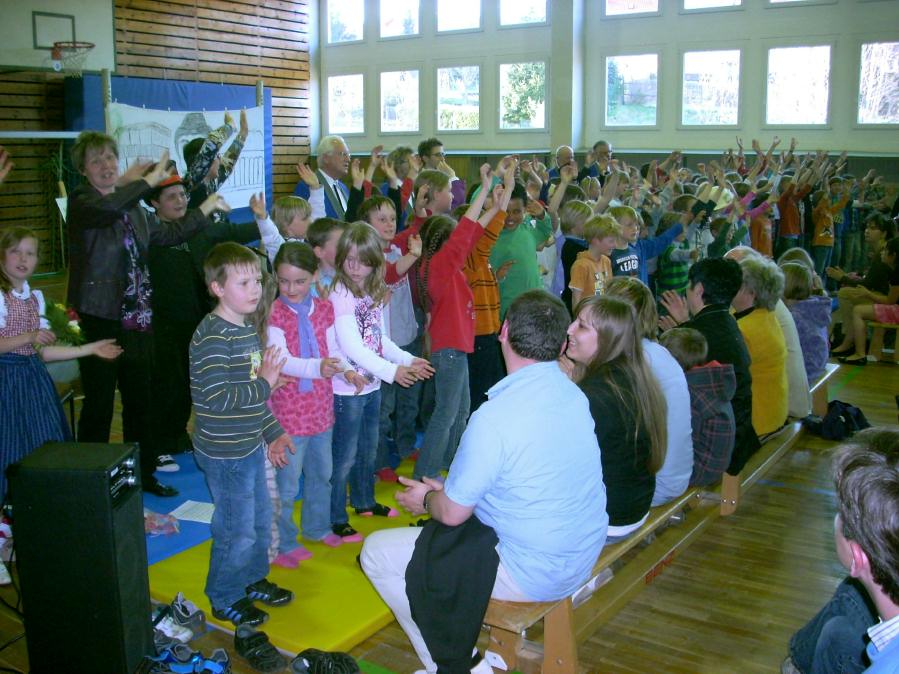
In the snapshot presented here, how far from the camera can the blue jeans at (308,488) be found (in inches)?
141

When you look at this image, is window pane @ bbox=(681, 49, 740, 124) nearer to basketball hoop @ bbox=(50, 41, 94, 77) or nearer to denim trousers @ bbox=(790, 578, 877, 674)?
basketball hoop @ bbox=(50, 41, 94, 77)

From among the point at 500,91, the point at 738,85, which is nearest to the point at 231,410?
the point at 738,85

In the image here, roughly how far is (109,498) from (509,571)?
48.7 inches

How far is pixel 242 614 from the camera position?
3.16 metres

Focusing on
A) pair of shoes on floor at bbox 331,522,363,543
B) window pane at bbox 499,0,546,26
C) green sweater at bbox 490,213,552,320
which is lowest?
pair of shoes on floor at bbox 331,522,363,543

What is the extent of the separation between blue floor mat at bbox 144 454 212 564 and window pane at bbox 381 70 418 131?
43.6ft

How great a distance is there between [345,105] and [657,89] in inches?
262

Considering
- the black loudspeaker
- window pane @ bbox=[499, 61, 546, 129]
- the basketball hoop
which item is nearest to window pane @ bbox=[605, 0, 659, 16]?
window pane @ bbox=[499, 61, 546, 129]

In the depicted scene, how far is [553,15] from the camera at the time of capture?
15078mm

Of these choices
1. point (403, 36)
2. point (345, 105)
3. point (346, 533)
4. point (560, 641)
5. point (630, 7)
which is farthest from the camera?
point (345, 105)

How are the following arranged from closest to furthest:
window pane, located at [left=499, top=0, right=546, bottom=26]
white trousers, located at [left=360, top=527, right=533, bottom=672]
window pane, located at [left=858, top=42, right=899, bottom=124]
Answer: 1. white trousers, located at [left=360, top=527, right=533, bottom=672]
2. window pane, located at [left=858, top=42, right=899, bottom=124]
3. window pane, located at [left=499, top=0, right=546, bottom=26]

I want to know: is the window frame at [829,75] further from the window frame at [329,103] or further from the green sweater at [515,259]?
the green sweater at [515,259]

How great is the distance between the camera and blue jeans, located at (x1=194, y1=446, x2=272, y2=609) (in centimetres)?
307

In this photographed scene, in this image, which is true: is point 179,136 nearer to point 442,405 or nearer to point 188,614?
point 442,405
